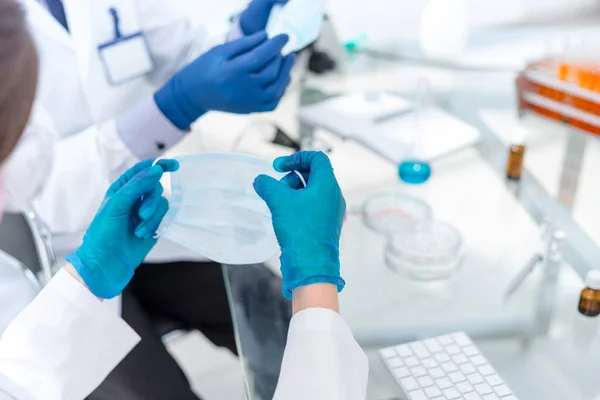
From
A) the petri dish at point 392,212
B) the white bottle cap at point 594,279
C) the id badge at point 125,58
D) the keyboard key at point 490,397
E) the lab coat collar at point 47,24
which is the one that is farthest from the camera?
the id badge at point 125,58

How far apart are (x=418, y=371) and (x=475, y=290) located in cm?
22

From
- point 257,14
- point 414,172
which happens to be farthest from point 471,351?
point 257,14

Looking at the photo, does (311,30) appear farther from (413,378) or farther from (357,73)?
(413,378)

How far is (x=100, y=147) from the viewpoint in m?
1.13

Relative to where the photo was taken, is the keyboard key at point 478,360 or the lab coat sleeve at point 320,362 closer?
the lab coat sleeve at point 320,362

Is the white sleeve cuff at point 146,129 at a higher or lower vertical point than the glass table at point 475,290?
higher

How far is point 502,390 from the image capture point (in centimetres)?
72

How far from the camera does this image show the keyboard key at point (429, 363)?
76cm

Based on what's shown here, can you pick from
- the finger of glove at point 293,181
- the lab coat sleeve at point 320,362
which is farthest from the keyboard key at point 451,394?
the finger of glove at point 293,181

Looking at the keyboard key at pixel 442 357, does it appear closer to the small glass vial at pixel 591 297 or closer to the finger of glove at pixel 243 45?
the small glass vial at pixel 591 297

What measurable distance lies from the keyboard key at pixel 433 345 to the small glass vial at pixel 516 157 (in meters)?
0.56

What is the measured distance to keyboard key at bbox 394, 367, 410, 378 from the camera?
741 mm

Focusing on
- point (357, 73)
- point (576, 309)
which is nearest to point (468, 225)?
point (576, 309)

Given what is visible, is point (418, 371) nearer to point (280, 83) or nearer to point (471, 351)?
point (471, 351)
